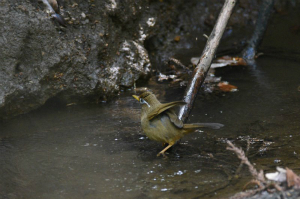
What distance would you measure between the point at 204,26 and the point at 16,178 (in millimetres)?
5763

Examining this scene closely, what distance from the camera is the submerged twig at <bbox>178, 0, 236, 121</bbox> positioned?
3.94 metres

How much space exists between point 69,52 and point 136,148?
172 centimetres

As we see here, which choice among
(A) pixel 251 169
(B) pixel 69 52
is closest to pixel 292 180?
(A) pixel 251 169

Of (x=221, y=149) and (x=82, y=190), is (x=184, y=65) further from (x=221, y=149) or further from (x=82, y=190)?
(x=82, y=190)

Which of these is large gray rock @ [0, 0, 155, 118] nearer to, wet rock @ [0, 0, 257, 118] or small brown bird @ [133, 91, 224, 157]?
wet rock @ [0, 0, 257, 118]

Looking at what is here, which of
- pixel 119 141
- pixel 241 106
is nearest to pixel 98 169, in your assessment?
pixel 119 141

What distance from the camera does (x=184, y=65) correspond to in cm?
657

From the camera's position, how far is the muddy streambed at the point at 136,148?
3.03m

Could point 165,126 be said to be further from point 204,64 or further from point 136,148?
point 204,64

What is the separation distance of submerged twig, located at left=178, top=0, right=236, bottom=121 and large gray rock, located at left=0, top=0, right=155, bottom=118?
1.49 metres

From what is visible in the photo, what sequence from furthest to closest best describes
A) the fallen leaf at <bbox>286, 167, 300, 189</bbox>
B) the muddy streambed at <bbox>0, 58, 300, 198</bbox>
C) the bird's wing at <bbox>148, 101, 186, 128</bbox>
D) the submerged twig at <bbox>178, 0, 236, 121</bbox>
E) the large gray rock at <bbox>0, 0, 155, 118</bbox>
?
the large gray rock at <bbox>0, 0, 155, 118</bbox> → the submerged twig at <bbox>178, 0, 236, 121</bbox> → the bird's wing at <bbox>148, 101, 186, 128</bbox> → the muddy streambed at <bbox>0, 58, 300, 198</bbox> → the fallen leaf at <bbox>286, 167, 300, 189</bbox>

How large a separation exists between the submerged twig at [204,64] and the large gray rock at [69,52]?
4.89ft

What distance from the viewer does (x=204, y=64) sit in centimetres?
435

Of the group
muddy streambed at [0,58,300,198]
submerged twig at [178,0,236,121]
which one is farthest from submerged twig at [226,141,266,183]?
submerged twig at [178,0,236,121]
